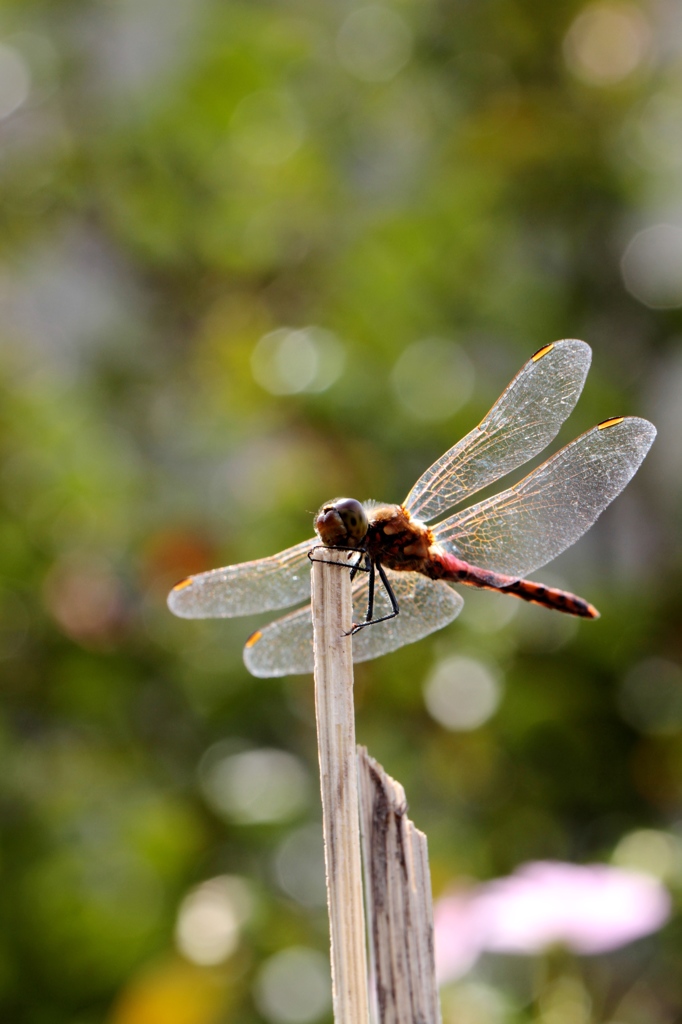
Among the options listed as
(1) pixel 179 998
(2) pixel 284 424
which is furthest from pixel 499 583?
(2) pixel 284 424

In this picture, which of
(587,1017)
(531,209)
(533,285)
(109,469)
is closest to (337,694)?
(587,1017)

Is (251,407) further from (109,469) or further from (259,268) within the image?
(259,268)

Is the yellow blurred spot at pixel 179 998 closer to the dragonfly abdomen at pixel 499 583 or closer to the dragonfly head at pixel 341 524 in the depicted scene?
the dragonfly abdomen at pixel 499 583

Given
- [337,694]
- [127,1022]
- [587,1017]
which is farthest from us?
[127,1022]

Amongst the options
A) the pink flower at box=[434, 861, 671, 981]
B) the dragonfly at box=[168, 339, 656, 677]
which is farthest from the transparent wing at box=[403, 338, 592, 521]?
the pink flower at box=[434, 861, 671, 981]

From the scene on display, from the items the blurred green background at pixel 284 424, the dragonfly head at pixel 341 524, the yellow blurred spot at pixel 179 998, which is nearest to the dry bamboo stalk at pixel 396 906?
the dragonfly head at pixel 341 524

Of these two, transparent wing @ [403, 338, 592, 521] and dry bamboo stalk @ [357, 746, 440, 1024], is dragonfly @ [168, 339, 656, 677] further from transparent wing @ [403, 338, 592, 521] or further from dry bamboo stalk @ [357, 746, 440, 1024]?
dry bamboo stalk @ [357, 746, 440, 1024]

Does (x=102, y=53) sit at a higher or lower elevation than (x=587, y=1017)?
higher
